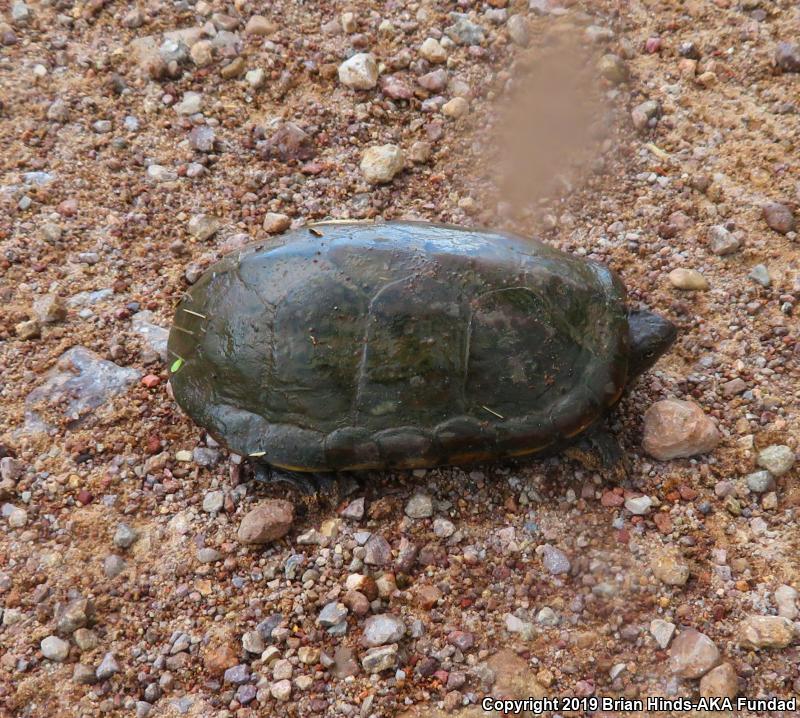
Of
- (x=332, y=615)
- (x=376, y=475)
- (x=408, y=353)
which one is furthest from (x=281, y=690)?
(x=408, y=353)

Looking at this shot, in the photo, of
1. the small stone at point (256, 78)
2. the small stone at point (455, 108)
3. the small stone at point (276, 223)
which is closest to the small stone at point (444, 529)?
the small stone at point (276, 223)

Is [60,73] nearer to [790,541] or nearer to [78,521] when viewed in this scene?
[78,521]

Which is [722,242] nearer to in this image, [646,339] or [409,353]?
[646,339]

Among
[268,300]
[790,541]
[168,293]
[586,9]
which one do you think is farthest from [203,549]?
[586,9]

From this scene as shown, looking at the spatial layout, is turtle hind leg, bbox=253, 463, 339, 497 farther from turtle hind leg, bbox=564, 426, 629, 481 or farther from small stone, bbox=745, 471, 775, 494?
small stone, bbox=745, 471, 775, 494

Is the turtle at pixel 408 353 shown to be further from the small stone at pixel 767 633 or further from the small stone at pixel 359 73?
the small stone at pixel 359 73

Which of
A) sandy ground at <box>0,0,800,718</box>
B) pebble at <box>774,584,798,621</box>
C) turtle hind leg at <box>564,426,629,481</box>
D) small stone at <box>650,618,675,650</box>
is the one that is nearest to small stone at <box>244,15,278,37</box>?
sandy ground at <box>0,0,800,718</box>
